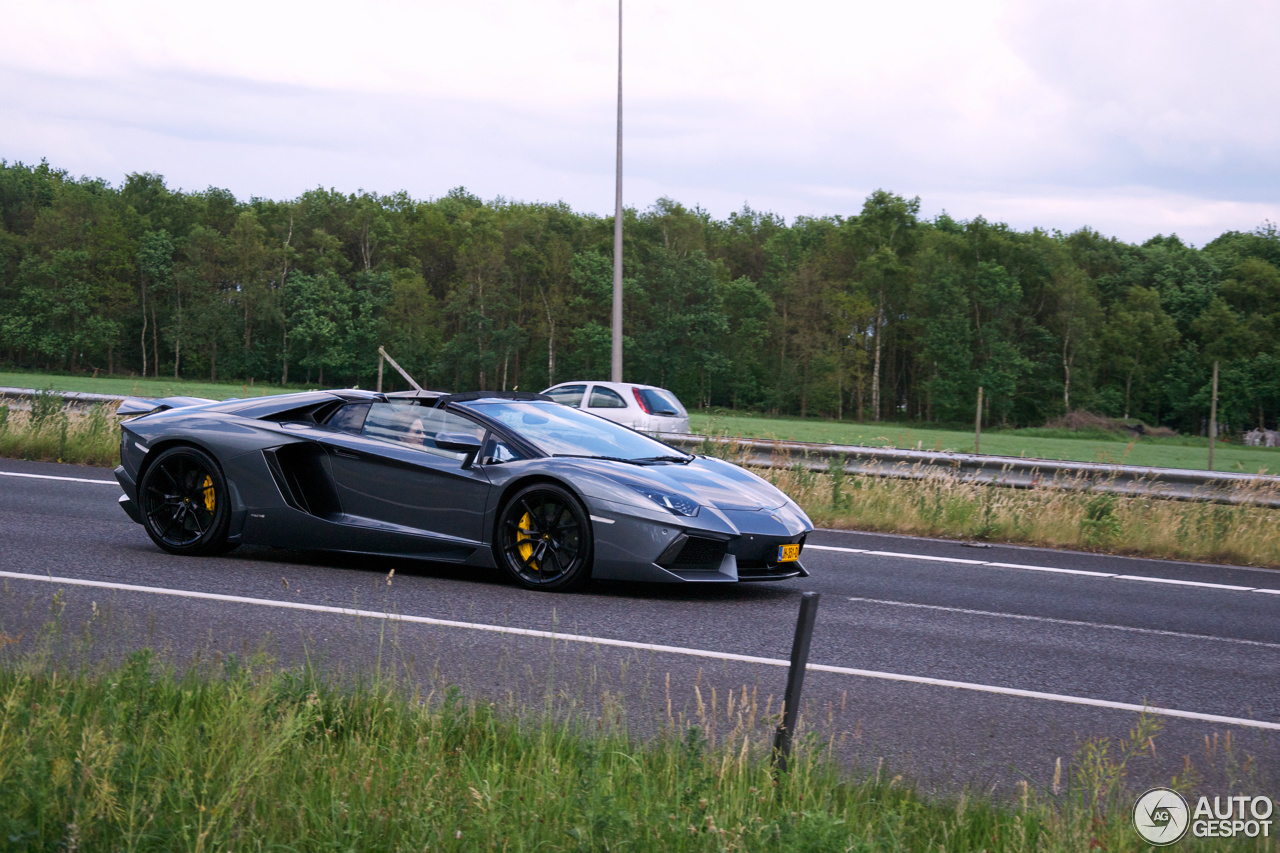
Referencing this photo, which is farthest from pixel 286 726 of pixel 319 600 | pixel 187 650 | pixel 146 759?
pixel 319 600

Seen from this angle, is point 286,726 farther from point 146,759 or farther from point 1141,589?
point 1141,589

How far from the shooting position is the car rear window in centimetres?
2277

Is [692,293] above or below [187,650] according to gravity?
above

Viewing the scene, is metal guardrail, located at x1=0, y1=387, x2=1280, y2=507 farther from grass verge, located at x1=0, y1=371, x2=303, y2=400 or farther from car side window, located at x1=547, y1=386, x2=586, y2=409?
grass verge, located at x1=0, y1=371, x2=303, y2=400

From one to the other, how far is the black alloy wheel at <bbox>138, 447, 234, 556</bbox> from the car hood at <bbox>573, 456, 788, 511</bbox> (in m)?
2.67

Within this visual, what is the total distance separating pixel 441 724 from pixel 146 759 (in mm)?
969

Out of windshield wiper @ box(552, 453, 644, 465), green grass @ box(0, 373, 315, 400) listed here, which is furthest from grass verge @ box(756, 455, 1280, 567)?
green grass @ box(0, 373, 315, 400)

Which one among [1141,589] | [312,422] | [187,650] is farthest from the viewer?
[1141,589]

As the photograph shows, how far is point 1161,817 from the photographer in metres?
3.65

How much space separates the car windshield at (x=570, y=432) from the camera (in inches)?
324

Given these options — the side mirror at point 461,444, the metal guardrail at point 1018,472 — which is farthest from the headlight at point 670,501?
the metal guardrail at point 1018,472

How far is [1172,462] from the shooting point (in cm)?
3772

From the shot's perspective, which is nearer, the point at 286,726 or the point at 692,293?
the point at 286,726

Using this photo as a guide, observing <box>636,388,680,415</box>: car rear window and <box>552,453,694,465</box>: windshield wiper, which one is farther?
<box>636,388,680,415</box>: car rear window
